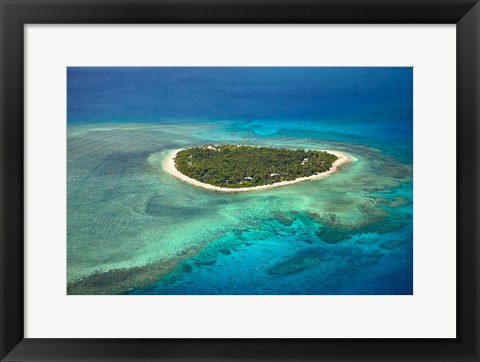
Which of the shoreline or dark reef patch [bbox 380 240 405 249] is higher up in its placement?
the shoreline

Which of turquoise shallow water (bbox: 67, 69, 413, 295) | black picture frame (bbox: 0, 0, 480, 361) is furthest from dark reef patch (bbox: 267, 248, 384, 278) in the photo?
black picture frame (bbox: 0, 0, 480, 361)

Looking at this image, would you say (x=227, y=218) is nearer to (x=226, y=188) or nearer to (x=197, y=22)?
(x=226, y=188)

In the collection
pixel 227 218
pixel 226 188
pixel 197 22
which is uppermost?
pixel 197 22

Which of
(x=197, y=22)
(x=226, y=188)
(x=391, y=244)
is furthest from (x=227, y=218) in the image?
(x=197, y=22)

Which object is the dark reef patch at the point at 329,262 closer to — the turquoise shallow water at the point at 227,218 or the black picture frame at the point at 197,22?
the turquoise shallow water at the point at 227,218

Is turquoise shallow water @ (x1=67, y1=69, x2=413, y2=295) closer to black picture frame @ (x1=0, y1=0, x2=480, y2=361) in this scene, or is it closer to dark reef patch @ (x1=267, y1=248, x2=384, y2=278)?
dark reef patch @ (x1=267, y1=248, x2=384, y2=278)

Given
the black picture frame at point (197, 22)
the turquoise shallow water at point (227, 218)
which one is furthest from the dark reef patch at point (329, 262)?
the black picture frame at point (197, 22)

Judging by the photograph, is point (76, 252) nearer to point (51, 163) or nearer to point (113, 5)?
point (51, 163)
